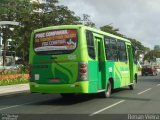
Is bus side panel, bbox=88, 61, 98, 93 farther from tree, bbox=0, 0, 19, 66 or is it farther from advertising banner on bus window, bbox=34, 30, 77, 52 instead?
tree, bbox=0, 0, 19, 66

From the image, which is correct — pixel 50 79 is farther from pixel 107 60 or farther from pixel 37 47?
pixel 107 60

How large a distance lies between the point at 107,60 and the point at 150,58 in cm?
14318

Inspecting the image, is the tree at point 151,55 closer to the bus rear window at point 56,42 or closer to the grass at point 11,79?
the grass at point 11,79

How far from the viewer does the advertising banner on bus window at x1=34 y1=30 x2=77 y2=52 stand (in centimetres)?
1761

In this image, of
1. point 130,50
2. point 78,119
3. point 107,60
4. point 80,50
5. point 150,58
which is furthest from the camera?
point 150,58

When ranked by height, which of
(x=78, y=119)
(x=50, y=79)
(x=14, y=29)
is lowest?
(x=78, y=119)

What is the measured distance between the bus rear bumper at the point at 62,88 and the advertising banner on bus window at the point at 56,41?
1.46m

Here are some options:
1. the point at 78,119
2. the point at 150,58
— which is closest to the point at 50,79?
the point at 78,119

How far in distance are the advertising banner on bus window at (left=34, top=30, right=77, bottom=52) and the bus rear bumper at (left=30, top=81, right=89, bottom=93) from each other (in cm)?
146

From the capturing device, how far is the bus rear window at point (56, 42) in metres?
17.6

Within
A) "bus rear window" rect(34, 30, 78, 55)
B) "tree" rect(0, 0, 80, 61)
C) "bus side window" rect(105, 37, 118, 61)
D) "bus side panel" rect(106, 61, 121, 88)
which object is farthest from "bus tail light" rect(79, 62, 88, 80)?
"tree" rect(0, 0, 80, 61)

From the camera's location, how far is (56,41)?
17.9 meters

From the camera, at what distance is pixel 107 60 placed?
2022 cm

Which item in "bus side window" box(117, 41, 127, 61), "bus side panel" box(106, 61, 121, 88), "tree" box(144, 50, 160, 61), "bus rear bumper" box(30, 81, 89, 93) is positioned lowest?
"bus rear bumper" box(30, 81, 89, 93)
